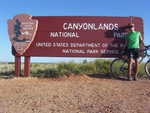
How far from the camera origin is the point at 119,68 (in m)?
10.8

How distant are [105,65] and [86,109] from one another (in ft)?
25.0

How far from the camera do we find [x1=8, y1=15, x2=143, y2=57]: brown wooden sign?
10758mm

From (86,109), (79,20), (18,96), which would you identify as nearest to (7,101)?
(18,96)

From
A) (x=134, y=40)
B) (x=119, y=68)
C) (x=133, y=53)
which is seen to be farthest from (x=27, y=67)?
(x=134, y=40)

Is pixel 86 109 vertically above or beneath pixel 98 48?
beneath

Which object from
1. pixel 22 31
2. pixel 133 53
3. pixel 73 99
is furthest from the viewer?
pixel 22 31

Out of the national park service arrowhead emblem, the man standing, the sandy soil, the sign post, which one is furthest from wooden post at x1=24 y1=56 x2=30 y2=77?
the man standing

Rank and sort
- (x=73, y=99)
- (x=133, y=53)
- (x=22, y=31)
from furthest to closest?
(x=22, y=31)
(x=133, y=53)
(x=73, y=99)

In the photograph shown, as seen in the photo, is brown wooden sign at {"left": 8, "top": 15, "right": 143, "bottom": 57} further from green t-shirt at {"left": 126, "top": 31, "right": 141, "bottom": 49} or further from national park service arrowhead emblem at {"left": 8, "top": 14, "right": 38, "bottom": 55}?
green t-shirt at {"left": 126, "top": 31, "right": 141, "bottom": 49}

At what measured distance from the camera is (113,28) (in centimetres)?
1073

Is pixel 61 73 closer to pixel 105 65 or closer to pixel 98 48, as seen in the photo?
pixel 98 48

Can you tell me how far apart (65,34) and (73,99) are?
15.5 feet

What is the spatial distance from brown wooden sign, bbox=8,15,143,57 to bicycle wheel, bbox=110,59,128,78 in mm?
627

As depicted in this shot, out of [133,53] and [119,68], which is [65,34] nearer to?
[119,68]
